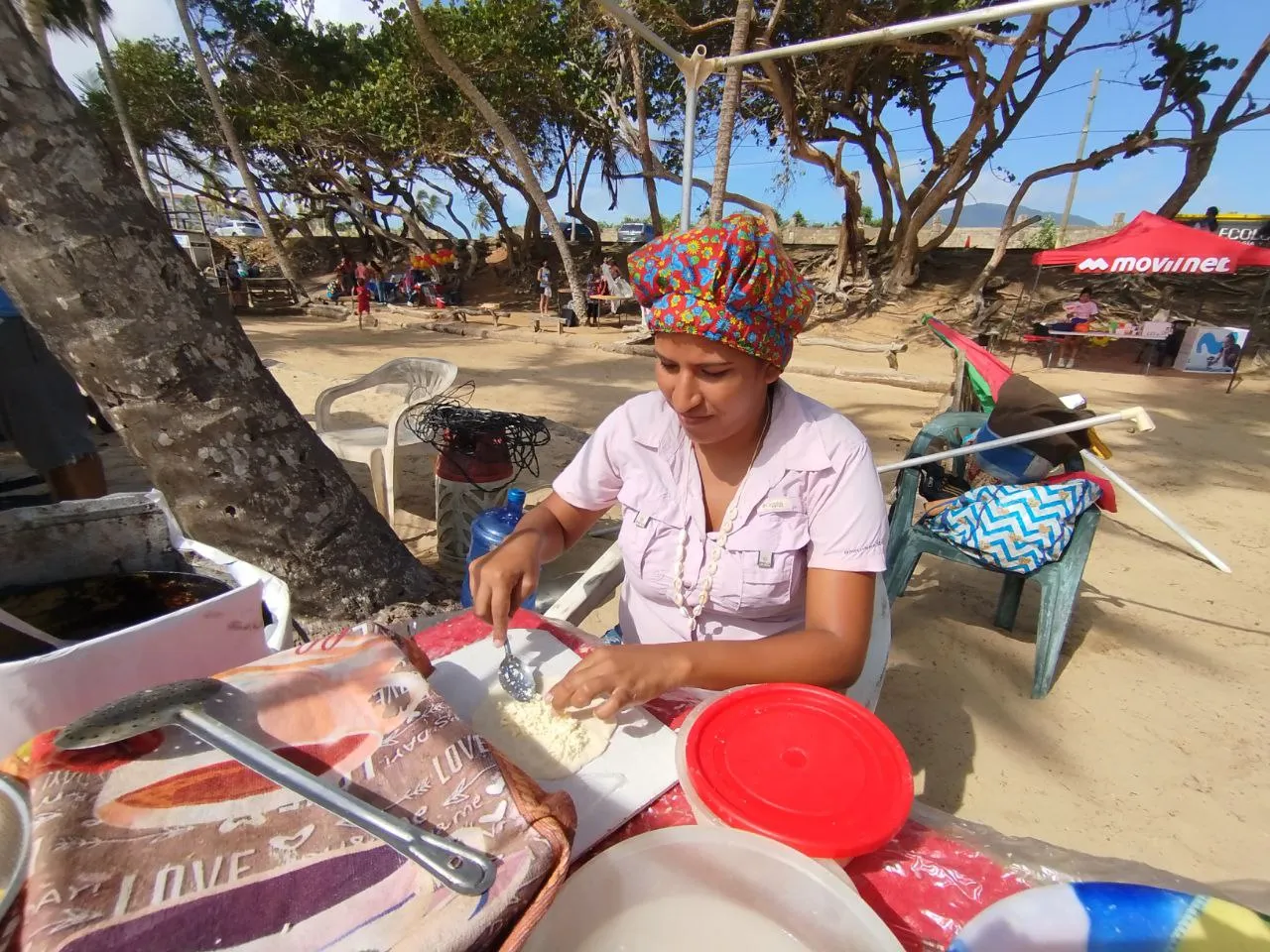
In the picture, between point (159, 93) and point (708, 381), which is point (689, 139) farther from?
point (159, 93)

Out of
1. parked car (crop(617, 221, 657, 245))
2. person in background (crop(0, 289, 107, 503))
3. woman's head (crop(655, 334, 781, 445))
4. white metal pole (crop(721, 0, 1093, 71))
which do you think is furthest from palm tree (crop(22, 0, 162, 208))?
woman's head (crop(655, 334, 781, 445))

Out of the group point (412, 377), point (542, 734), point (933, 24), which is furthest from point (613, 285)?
point (542, 734)

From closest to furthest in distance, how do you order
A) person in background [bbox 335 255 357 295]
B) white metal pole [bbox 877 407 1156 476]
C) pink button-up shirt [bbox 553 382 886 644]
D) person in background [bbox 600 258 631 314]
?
pink button-up shirt [bbox 553 382 886 644] → white metal pole [bbox 877 407 1156 476] → person in background [bbox 600 258 631 314] → person in background [bbox 335 255 357 295]

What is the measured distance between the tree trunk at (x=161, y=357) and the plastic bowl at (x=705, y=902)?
1.79 m

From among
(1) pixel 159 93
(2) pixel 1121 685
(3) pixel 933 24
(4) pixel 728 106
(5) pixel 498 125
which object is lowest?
(2) pixel 1121 685

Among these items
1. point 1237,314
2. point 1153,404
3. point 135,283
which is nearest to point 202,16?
point 135,283

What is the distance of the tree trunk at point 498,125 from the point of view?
968 centimetres

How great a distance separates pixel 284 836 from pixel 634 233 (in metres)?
28.5

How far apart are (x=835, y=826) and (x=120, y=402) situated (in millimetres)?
2092

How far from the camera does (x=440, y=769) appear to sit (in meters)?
0.78

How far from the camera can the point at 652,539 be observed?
157 cm

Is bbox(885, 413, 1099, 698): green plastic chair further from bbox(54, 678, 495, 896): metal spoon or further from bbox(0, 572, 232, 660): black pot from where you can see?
bbox(0, 572, 232, 660): black pot

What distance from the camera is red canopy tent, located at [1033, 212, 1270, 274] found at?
9.98 meters

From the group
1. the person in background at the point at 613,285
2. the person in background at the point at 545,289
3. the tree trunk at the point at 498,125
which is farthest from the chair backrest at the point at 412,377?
the person in background at the point at 545,289
